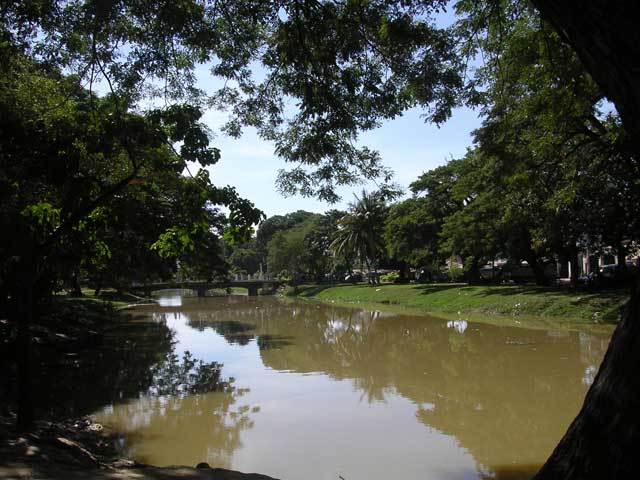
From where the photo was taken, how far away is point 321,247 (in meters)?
A: 70.8

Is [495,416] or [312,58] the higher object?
[312,58]

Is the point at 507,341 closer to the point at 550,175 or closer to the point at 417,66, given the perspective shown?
the point at 550,175

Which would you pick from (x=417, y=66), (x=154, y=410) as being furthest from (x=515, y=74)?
(x=154, y=410)

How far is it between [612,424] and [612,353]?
0.45m

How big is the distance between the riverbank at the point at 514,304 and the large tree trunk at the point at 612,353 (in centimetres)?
2052

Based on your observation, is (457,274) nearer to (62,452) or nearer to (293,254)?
(293,254)

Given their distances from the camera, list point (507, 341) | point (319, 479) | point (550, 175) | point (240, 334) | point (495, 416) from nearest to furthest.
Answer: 1. point (319, 479)
2. point (495, 416)
3. point (550, 175)
4. point (507, 341)
5. point (240, 334)

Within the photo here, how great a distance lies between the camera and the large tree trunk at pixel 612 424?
2.82m

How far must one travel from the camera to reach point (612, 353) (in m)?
3.20

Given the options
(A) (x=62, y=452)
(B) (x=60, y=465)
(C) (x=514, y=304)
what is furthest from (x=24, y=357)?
(C) (x=514, y=304)

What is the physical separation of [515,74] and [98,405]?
480 inches

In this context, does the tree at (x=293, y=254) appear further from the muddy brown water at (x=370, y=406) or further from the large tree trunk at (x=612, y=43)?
the large tree trunk at (x=612, y=43)

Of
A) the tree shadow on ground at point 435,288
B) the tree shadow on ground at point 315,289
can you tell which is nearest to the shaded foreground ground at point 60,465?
the tree shadow on ground at point 435,288

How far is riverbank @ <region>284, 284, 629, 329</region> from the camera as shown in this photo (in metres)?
22.9
